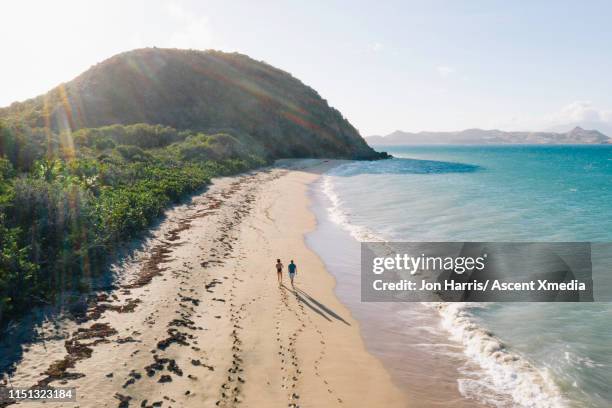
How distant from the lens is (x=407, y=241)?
21281 mm

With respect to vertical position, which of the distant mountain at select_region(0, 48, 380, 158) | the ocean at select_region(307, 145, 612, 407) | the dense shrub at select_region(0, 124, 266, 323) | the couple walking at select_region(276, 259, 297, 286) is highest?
the distant mountain at select_region(0, 48, 380, 158)

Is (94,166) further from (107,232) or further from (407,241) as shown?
(407,241)

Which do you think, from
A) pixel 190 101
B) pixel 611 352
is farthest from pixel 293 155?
pixel 611 352

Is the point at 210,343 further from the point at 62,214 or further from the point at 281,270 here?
the point at 62,214

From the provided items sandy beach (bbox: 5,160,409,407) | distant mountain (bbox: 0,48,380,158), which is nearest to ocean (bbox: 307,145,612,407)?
sandy beach (bbox: 5,160,409,407)

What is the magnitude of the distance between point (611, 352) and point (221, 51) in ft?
379

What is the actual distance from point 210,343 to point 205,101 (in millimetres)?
90068

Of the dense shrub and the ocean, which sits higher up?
the dense shrub

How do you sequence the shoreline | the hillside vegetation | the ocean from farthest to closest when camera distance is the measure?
the hillside vegetation → the ocean → the shoreline

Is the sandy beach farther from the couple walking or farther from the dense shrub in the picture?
the dense shrub

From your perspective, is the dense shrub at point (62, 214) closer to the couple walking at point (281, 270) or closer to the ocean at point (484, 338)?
the couple walking at point (281, 270)

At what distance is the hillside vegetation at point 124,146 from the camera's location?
13.5 m

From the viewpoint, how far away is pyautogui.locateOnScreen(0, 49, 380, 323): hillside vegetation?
44.2 feet

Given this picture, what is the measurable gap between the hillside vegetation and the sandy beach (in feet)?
6.13
